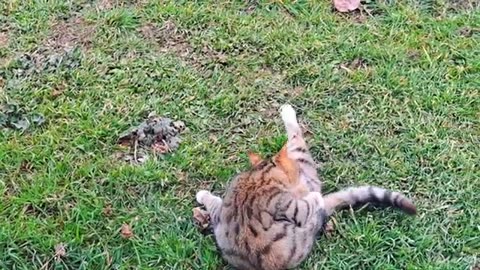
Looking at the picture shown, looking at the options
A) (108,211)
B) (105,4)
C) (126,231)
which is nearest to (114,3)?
(105,4)

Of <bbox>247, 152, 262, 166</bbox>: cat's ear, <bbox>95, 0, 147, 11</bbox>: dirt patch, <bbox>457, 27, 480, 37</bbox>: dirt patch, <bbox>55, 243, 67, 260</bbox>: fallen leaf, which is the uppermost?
<bbox>247, 152, 262, 166</bbox>: cat's ear

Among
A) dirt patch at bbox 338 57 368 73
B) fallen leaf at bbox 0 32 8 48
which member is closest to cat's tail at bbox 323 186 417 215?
dirt patch at bbox 338 57 368 73

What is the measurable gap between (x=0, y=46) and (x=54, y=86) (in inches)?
19.9

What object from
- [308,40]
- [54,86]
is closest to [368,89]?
[308,40]

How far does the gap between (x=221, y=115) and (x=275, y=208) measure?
0.91 metres

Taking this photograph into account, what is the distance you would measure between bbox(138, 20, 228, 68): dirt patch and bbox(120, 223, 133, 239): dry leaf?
1.20m

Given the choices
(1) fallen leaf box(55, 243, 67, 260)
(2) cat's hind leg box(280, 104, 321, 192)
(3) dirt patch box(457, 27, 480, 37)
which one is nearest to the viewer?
(1) fallen leaf box(55, 243, 67, 260)

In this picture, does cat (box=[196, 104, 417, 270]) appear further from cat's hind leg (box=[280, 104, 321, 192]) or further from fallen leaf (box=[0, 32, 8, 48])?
fallen leaf (box=[0, 32, 8, 48])

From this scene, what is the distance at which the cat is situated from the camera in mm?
3254

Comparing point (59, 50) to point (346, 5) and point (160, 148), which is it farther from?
point (346, 5)

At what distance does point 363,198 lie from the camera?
3.54m

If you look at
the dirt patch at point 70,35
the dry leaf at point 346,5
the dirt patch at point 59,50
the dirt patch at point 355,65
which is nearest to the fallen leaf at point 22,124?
the dirt patch at point 59,50

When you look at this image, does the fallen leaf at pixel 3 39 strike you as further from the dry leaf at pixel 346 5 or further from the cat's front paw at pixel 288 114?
the dry leaf at pixel 346 5

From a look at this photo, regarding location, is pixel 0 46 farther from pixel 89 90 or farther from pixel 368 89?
pixel 368 89
